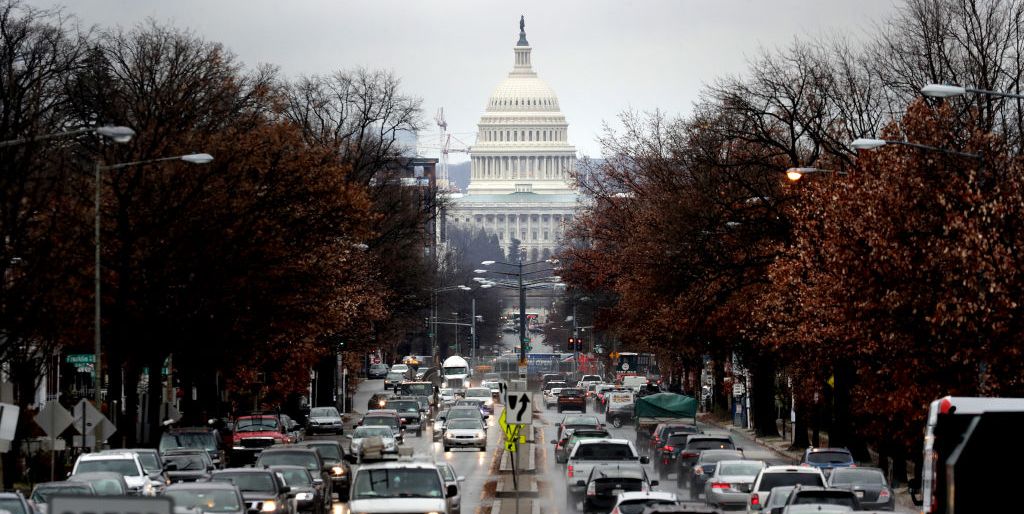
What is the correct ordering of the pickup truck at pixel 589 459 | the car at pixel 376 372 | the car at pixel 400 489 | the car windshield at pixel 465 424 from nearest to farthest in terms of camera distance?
the car at pixel 400 489 < the pickup truck at pixel 589 459 < the car windshield at pixel 465 424 < the car at pixel 376 372

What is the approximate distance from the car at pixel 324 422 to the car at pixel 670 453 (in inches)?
881

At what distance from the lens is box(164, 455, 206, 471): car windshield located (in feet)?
140

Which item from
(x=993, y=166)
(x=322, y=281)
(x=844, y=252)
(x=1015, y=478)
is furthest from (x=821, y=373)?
(x=1015, y=478)

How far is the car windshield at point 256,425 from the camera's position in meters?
59.1

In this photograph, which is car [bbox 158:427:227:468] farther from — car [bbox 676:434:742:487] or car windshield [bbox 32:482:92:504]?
car windshield [bbox 32:482:92:504]

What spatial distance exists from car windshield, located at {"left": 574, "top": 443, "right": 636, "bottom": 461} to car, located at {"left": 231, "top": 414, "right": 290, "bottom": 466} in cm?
1524

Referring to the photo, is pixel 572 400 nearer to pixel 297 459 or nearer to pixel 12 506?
pixel 297 459

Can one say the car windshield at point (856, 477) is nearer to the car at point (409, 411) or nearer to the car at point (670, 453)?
the car at point (670, 453)

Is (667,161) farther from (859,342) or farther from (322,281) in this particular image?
(859,342)

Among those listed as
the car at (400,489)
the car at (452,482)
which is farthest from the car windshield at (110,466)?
the car at (400,489)

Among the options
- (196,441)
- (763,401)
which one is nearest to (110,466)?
(196,441)

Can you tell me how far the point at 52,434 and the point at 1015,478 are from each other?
78.3 ft

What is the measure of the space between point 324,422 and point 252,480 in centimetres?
4193

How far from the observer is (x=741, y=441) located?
73312mm
